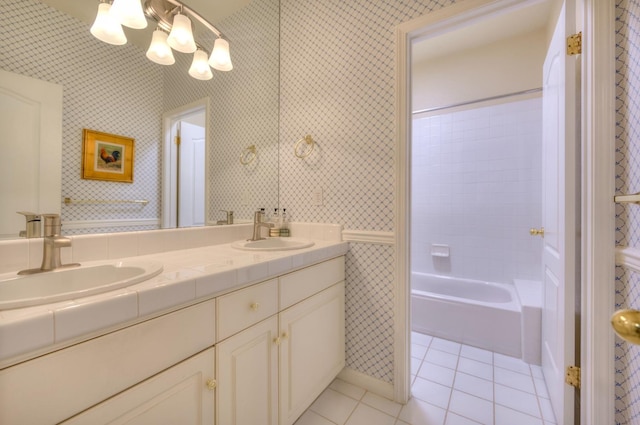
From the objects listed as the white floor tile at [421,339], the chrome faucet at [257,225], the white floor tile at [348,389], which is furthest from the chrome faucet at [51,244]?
the white floor tile at [421,339]

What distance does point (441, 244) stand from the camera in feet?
9.34

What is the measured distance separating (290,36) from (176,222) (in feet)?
4.87

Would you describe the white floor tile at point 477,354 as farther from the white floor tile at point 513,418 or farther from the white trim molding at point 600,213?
the white trim molding at point 600,213

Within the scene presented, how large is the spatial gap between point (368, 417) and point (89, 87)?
1.94 meters

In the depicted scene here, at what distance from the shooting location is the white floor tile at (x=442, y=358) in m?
1.82

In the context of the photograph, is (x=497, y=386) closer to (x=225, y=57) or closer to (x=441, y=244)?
(x=441, y=244)

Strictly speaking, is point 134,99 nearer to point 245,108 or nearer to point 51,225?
point 51,225

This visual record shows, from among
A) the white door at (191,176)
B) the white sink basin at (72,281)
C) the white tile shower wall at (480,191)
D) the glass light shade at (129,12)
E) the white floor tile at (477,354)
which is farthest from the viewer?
the white tile shower wall at (480,191)

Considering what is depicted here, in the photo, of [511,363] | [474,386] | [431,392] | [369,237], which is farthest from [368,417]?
[511,363]

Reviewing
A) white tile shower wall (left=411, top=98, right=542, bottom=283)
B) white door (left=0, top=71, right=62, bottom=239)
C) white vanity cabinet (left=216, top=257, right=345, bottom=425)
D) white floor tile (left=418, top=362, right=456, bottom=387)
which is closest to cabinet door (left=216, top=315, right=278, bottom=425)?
white vanity cabinet (left=216, top=257, right=345, bottom=425)

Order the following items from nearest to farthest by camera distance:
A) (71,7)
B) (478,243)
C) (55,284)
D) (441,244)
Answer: (55,284) → (71,7) → (478,243) → (441,244)

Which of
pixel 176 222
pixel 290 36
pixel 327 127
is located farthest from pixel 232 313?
pixel 290 36

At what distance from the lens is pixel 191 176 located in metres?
1.45

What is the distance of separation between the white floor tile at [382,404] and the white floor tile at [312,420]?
0.85 ft
